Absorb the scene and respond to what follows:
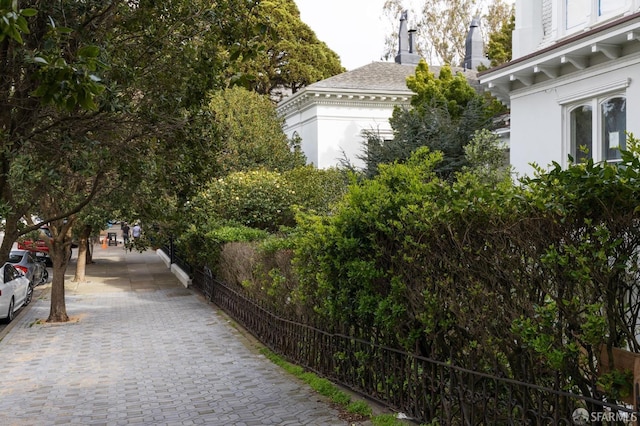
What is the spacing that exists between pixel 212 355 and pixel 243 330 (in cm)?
232

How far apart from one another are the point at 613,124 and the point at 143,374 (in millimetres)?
8915

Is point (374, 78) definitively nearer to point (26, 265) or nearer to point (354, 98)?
point (354, 98)

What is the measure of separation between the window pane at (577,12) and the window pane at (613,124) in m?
1.69

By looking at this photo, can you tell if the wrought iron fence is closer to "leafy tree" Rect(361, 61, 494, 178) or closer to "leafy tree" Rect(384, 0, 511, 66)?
"leafy tree" Rect(361, 61, 494, 178)

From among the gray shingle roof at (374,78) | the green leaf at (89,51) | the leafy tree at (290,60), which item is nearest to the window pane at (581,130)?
the green leaf at (89,51)

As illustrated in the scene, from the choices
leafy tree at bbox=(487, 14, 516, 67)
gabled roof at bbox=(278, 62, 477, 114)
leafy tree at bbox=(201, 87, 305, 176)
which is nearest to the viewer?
leafy tree at bbox=(201, 87, 305, 176)

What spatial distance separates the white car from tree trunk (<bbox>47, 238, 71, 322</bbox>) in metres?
1.05

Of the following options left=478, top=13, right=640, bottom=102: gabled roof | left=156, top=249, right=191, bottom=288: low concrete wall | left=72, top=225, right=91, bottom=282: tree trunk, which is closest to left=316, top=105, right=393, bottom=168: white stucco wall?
left=156, top=249, right=191, bottom=288: low concrete wall

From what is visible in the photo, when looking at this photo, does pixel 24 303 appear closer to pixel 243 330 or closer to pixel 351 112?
pixel 243 330

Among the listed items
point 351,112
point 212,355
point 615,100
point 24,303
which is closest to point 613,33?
point 615,100

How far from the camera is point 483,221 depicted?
519 cm

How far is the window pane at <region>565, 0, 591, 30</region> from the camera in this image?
12328 mm

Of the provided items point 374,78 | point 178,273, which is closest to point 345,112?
point 374,78

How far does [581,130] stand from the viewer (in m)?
12.8
